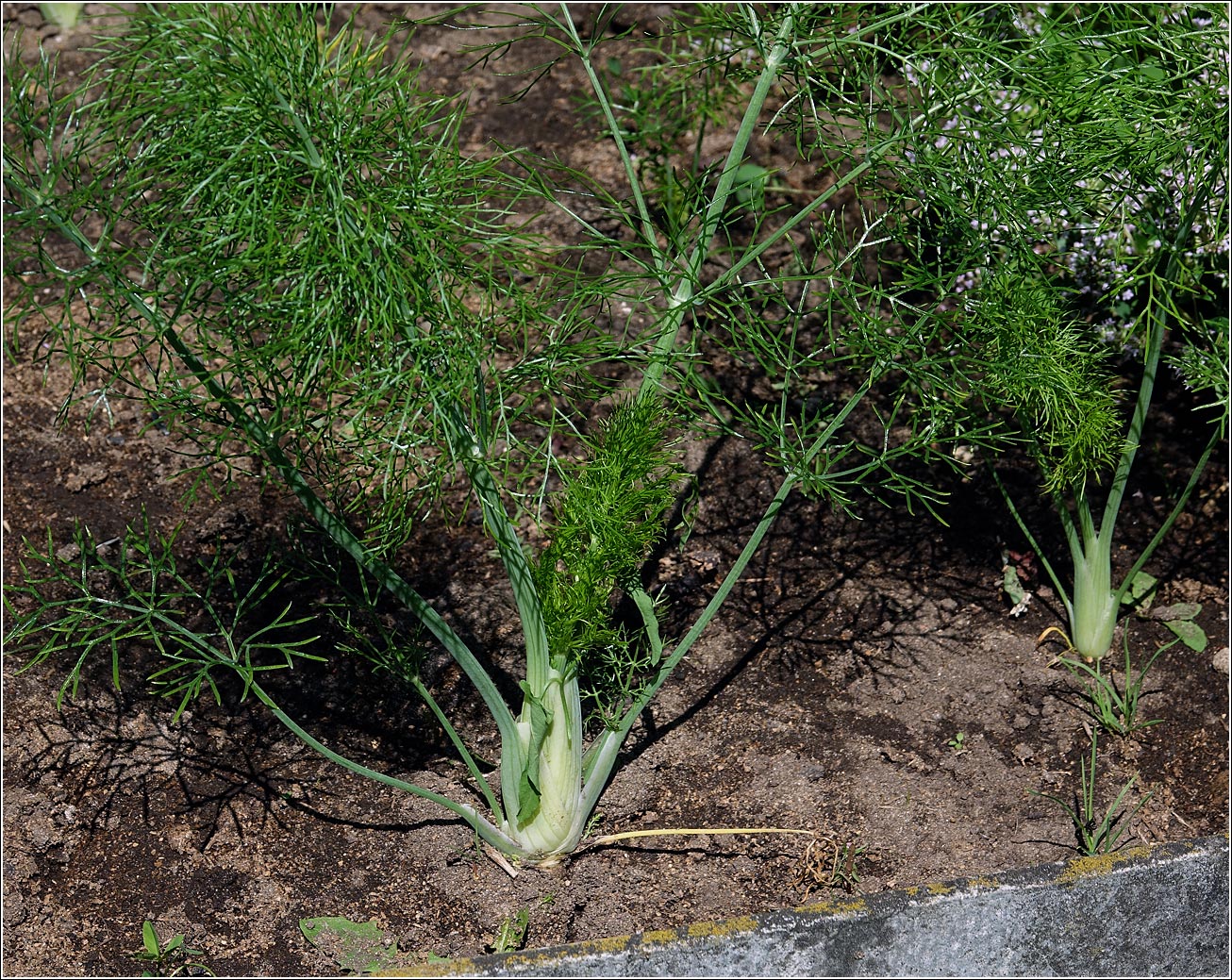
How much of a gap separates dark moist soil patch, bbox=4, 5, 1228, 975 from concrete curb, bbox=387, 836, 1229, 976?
272 millimetres

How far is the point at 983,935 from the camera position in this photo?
1.87 meters

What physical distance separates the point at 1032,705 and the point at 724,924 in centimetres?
102

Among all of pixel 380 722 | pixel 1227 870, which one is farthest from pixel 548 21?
pixel 1227 870

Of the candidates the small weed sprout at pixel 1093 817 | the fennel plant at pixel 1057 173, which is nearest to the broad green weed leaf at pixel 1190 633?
the fennel plant at pixel 1057 173

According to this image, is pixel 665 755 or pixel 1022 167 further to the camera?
pixel 665 755

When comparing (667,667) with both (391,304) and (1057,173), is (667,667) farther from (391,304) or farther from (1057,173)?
(1057,173)

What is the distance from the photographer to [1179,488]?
2971mm

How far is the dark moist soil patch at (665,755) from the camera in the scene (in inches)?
83.7

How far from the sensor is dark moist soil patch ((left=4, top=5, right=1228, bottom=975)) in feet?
6.97

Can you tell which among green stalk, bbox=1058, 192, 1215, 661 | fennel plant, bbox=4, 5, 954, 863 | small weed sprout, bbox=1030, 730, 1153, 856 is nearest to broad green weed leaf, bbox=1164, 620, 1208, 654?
green stalk, bbox=1058, 192, 1215, 661

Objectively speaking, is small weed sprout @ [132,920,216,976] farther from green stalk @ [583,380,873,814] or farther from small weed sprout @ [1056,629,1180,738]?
small weed sprout @ [1056,629,1180,738]

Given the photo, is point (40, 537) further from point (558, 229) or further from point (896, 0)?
point (896, 0)

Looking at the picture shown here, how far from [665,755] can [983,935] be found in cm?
72

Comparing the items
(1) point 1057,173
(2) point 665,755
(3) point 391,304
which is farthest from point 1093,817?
(3) point 391,304
